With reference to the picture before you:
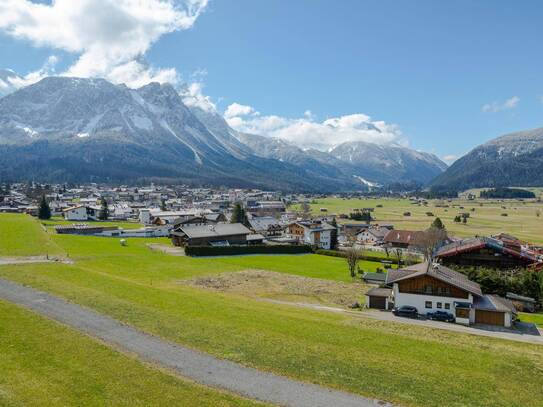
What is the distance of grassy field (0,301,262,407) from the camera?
15172 mm

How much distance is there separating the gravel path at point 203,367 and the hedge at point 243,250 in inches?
1775

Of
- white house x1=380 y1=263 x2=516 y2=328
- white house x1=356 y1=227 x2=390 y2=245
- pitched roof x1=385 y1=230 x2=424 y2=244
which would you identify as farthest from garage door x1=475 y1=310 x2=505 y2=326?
white house x1=356 y1=227 x2=390 y2=245

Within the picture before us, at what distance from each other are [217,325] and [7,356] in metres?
11.5

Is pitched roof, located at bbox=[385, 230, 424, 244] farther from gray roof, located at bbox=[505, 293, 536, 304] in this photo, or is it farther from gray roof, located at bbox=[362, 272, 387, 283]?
gray roof, located at bbox=[505, 293, 536, 304]

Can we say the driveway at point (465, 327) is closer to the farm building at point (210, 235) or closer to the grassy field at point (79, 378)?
the grassy field at point (79, 378)

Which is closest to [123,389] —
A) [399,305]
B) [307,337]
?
[307,337]

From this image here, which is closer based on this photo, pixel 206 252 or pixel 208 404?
pixel 208 404

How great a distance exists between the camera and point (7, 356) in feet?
60.1

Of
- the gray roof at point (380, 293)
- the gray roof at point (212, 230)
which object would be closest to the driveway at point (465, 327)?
the gray roof at point (380, 293)

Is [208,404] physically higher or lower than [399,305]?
higher

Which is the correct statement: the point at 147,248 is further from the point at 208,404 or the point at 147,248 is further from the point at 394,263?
the point at 208,404

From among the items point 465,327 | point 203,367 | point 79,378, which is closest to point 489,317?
point 465,327

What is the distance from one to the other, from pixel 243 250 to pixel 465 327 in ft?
154

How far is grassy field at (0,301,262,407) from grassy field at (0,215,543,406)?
3.88 m
